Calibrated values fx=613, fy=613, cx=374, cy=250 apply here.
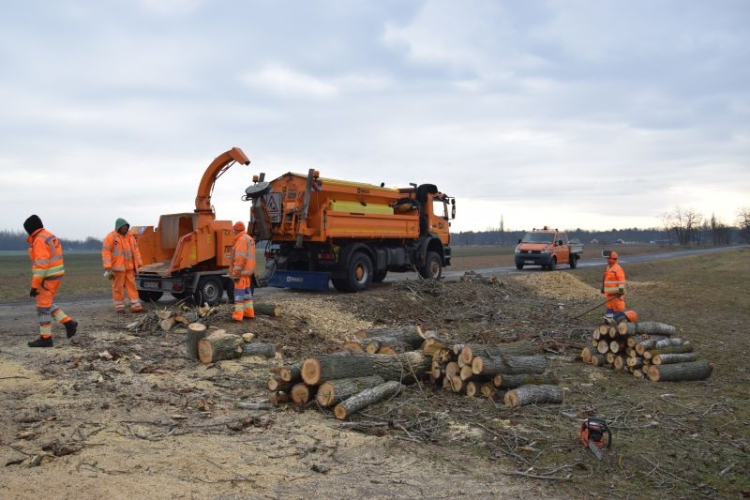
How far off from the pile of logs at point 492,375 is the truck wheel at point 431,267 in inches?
420

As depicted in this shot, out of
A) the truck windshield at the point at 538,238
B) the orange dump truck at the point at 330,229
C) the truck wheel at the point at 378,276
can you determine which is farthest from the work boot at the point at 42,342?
the truck windshield at the point at 538,238

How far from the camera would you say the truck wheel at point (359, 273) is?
1573 cm

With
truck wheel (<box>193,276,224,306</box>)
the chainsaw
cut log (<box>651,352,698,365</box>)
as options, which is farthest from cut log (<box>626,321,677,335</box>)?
truck wheel (<box>193,276,224,306</box>)

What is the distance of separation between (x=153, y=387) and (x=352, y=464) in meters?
3.08

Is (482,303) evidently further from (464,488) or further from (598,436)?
(464,488)

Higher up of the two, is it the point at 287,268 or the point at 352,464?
the point at 287,268

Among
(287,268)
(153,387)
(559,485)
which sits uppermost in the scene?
(287,268)

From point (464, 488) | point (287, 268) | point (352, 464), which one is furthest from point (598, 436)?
point (287, 268)

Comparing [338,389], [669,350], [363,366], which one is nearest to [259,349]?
[363,366]

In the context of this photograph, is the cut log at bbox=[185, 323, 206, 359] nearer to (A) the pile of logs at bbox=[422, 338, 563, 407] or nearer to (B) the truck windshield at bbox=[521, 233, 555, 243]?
(A) the pile of logs at bbox=[422, 338, 563, 407]

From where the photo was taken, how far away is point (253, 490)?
4.75m

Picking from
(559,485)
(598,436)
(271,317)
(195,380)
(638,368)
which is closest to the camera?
(559,485)

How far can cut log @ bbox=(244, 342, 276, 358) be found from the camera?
898 cm

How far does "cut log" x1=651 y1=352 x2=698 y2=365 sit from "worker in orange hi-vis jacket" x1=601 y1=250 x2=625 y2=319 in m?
1.73
